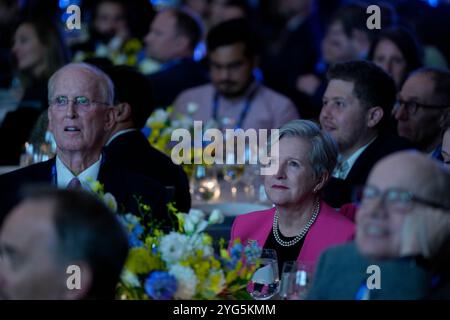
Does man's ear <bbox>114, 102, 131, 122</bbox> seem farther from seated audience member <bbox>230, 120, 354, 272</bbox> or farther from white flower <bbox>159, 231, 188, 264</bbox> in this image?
white flower <bbox>159, 231, 188, 264</bbox>

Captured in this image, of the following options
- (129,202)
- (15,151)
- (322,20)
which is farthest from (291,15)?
(129,202)

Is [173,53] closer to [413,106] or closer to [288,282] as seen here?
[413,106]

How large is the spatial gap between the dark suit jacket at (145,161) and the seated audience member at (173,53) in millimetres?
3343

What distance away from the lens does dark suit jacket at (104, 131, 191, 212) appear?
5.26 meters

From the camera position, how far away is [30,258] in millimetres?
2656

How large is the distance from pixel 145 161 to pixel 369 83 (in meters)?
1.17

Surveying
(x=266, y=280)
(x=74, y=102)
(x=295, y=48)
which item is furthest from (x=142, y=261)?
(x=295, y=48)

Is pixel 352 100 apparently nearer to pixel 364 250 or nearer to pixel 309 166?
pixel 309 166

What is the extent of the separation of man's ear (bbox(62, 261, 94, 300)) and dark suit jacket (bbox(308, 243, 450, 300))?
0.73 metres

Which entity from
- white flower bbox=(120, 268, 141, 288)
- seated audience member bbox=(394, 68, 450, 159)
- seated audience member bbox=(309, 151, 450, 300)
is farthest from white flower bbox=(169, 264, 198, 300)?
seated audience member bbox=(394, 68, 450, 159)

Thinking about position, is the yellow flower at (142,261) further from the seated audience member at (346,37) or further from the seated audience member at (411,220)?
the seated audience member at (346,37)
